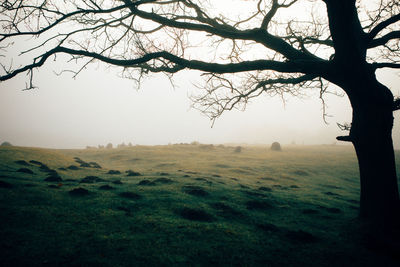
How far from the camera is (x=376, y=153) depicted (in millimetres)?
6191

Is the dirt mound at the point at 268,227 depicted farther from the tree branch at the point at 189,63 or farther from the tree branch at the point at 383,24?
the tree branch at the point at 383,24

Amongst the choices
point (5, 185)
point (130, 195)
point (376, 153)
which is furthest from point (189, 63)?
point (5, 185)

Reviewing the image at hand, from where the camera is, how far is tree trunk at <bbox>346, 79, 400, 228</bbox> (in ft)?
19.9

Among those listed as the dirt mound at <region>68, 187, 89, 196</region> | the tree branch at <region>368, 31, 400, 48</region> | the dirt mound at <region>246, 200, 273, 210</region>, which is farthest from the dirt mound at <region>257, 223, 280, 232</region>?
the tree branch at <region>368, 31, 400, 48</region>

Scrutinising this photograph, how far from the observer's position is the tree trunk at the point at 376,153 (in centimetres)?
608

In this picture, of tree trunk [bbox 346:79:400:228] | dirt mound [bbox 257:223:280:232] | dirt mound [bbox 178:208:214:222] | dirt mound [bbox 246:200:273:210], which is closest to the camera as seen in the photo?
dirt mound [bbox 257:223:280:232]

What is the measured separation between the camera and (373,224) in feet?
20.0

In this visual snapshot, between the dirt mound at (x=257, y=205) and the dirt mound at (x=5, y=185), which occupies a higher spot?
the dirt mound at (x=5, y=185)

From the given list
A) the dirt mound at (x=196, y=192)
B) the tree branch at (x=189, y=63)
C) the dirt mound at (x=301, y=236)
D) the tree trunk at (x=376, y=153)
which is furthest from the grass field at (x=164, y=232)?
the tree branch at (x=189, y=63)

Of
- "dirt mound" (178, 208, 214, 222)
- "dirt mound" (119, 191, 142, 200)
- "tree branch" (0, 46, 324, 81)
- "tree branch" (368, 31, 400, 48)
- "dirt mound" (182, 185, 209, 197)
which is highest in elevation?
"tree branch" (368, 31, 400, 48)

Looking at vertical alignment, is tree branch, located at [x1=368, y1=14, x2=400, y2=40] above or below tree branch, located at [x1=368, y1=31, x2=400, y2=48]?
above

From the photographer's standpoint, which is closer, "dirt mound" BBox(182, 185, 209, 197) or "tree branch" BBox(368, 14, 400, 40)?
"tree branch" BBox(368, 14, 400, 40)

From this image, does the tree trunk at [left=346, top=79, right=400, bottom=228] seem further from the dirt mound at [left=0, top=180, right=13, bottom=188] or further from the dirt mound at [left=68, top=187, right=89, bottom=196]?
the dirt mound at [left=0, top=180, right=13, bottom=188]

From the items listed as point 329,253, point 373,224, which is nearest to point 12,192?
point 329,253
